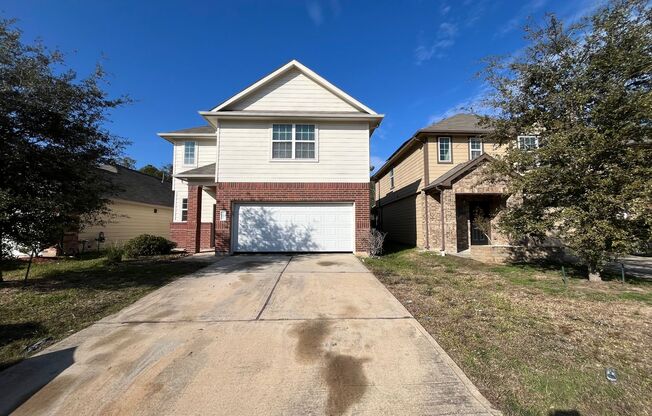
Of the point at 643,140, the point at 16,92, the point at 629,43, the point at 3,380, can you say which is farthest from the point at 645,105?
the point at 16,92

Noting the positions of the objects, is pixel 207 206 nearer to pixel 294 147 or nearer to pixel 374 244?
pixel 294 147

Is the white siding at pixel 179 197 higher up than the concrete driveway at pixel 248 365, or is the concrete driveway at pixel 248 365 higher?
the white siding at pixel 179 197

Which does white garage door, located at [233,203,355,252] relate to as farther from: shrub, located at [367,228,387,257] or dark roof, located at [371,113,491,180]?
dark roof, located at [371,113,491,180]

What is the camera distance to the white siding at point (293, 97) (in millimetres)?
12398

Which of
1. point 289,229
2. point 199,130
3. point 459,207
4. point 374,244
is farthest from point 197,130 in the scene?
point 459,207

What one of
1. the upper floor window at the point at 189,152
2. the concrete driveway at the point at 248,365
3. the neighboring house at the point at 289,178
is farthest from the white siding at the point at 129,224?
the concrete driveway at the point at 248,365

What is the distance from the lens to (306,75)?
12773mm

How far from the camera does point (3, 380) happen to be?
3148mm

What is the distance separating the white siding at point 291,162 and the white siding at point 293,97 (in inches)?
36.8

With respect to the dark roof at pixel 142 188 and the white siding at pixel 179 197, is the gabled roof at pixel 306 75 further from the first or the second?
the dark roof at pixel 142 188

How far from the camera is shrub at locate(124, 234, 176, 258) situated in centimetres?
1190

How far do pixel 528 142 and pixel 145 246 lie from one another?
581 inches

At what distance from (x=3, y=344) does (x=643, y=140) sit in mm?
12613

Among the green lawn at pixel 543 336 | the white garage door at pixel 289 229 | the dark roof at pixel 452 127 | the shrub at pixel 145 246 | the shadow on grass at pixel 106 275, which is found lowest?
the green lawn at pixel 543 336
